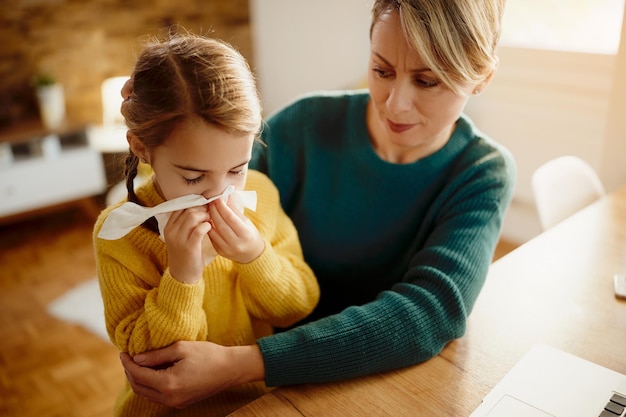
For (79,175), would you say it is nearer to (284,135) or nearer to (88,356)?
(88,356)

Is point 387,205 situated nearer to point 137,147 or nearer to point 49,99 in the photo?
point 137,147

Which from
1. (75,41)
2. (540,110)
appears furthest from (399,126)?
(75,41)

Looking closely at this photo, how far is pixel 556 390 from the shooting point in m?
0.86

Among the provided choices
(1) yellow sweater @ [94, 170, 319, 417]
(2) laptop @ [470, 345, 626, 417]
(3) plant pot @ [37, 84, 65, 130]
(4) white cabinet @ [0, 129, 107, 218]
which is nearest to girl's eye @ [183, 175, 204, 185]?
(1) yellow sweater @ [94, 170, 319, 417]

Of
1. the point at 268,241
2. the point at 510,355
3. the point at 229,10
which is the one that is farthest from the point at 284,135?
the point at 229,10

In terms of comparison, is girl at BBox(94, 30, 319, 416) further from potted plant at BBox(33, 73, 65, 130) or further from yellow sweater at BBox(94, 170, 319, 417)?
potted plant at BBox(33, 73, 65, 130)

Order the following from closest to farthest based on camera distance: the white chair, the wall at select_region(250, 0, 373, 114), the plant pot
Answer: the white chair → the plant pot → the wall at select_region(250, 0, 373, 114)

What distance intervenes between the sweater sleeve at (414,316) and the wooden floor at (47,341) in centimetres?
142

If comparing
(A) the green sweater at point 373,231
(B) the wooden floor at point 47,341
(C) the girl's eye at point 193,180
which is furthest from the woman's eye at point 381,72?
(B) the wooden floor at point 47,341

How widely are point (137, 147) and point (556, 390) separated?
727mm

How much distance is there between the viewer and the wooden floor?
82.9 inches

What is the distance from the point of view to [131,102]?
86 centimetres

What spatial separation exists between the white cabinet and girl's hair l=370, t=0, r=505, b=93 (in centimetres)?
272

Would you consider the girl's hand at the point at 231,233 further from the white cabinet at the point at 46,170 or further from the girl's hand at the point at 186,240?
the white cabinet at the point at 46,170
